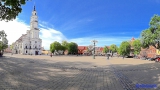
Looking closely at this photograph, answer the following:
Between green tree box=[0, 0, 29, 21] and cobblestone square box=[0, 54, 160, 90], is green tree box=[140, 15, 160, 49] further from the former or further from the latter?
green tree box=[0, 0, 29, 21]

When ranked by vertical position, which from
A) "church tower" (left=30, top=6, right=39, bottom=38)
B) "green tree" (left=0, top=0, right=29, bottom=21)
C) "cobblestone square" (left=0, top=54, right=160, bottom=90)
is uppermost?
"church tower" (left=30, top=6, right=39, bottom=38)

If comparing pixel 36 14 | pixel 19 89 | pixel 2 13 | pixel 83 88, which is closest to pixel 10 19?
pixel 2 13

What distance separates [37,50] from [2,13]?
97.5m

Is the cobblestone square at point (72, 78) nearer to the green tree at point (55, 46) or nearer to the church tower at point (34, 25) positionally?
the green tree at point (55, 46)

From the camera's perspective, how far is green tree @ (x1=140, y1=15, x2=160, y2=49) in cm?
3293

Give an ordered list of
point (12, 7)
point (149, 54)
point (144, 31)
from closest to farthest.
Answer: point (12, 7) < point (144, 31) < point (149, 54)

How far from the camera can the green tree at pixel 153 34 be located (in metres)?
32.9

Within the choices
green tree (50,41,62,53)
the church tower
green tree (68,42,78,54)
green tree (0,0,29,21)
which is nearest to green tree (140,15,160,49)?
green tree (0,0,29,21)

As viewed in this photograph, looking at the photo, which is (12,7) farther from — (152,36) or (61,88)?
(152,36)

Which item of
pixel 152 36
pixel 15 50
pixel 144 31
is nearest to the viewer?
pixel 152 36

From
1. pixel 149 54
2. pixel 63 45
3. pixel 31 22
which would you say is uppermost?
pixel 31 22

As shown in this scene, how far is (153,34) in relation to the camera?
1314 inches

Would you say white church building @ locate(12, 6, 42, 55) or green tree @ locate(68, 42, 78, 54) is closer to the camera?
white church building @ locate(12, 6, 42, 55)

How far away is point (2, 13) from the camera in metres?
10.9
